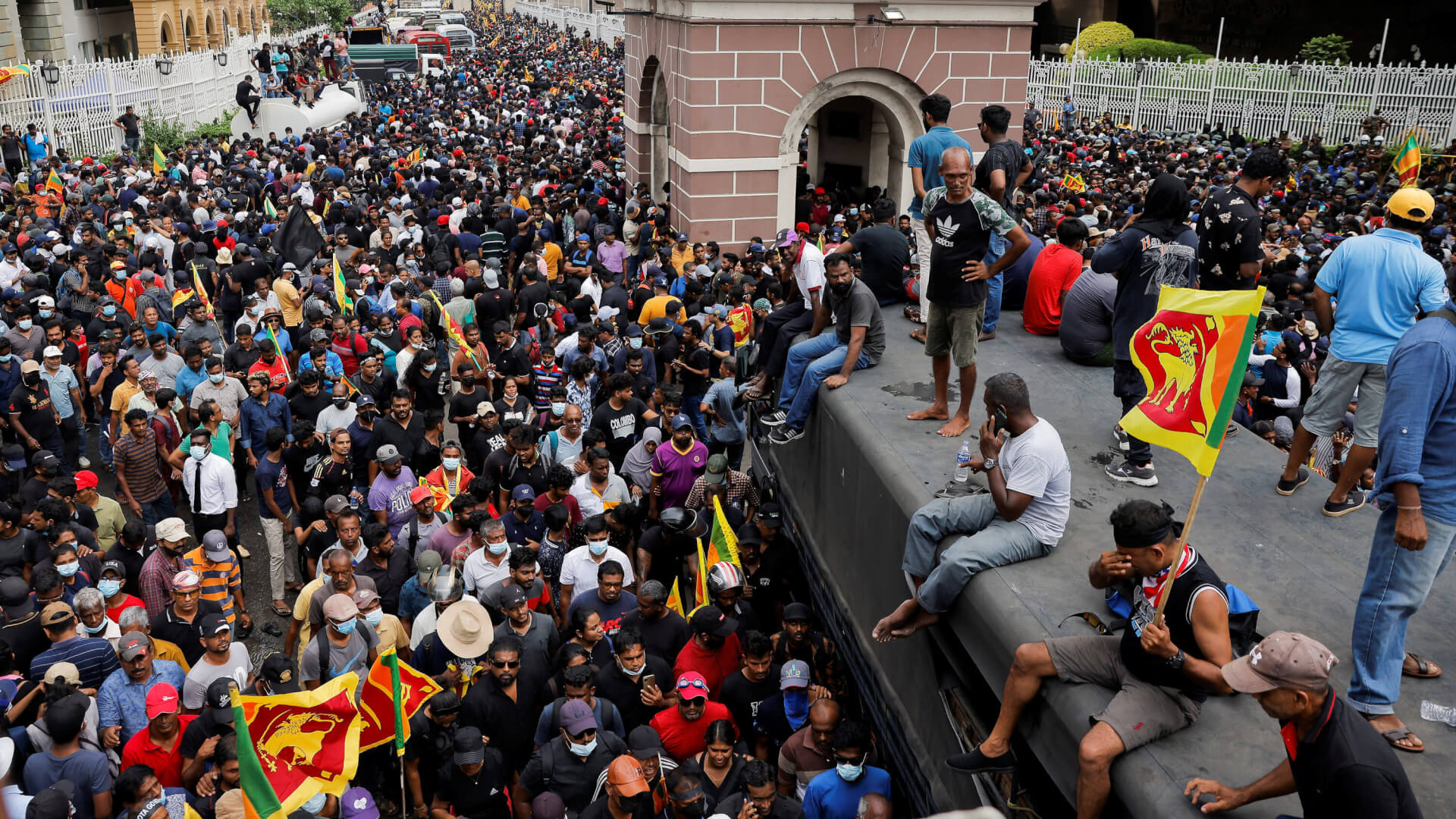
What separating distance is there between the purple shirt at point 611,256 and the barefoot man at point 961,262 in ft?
26.6

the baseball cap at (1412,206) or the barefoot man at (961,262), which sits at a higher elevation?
the baseball cap at (1412,206)

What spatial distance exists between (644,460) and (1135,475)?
4247 millimetres

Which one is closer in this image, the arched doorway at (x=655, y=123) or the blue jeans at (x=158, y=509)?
the blue jeans at (x=158, y=509)

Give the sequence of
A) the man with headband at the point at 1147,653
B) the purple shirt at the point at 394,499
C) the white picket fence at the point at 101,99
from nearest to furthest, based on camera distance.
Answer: the man with headband at the point at 1147,653 → the purple shirt at the point at 394,499 → the white picket fence at the point at 101,99

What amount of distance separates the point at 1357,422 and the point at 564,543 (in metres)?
5.21

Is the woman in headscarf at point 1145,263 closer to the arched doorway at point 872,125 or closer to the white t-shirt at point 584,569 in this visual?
the white t-shirt at point 584,569

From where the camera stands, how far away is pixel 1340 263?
5402 mm

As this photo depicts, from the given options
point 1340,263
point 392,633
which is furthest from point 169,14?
point 1340,263

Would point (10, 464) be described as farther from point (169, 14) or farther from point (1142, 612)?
point (169, 14)

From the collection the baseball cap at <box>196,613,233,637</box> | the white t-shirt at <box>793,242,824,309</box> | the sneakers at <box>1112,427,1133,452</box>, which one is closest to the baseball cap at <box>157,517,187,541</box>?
the baseball cap at <box>196,613,233,637</box>

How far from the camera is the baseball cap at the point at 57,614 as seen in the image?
21.6 feet

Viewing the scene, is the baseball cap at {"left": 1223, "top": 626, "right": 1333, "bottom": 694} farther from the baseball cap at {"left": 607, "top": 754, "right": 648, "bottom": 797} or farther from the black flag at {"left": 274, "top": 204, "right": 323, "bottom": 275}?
the black flag at {"left": 274, "top": 204, "right": 323, "bottom": 275}

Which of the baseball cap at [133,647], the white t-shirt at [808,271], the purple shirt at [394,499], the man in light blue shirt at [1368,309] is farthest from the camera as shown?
the white t-shirt at [808,271]

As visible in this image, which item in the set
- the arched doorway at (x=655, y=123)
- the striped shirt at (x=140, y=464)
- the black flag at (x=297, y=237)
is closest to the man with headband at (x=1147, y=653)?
the striped shirt at (x=140, y=464)
